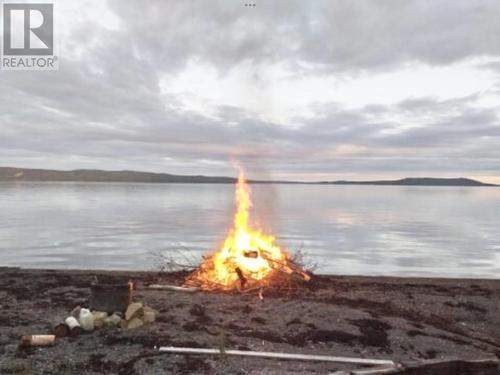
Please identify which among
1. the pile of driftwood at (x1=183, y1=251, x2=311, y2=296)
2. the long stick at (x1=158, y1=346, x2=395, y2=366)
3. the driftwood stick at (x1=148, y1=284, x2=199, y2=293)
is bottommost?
the long stick at (x1=158, y1=346, x2=395, y2=366)

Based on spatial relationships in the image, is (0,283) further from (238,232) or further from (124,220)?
(124,220)

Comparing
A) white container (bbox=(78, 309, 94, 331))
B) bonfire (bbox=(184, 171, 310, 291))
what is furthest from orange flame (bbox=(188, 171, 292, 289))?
white container (bbox=(78, 309, 94, 331))

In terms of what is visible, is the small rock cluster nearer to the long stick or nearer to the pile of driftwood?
the long stick

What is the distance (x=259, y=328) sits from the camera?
435 inches

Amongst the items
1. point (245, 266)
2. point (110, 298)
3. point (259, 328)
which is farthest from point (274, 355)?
point (245, 266)

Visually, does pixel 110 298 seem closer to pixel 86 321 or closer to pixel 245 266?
pixel 86 321

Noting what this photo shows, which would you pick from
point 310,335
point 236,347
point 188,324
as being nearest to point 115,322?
point 188,324

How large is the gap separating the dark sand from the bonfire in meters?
0.72

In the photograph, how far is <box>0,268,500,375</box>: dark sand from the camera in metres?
9.00

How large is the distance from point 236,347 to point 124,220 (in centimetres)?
4398

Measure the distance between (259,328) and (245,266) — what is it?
3.89 metres

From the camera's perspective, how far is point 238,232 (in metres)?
15.8

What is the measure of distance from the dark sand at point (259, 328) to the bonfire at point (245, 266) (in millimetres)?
722

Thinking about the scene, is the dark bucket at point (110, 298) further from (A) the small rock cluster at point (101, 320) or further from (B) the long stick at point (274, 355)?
(B) the long stick at point (274, 355)
